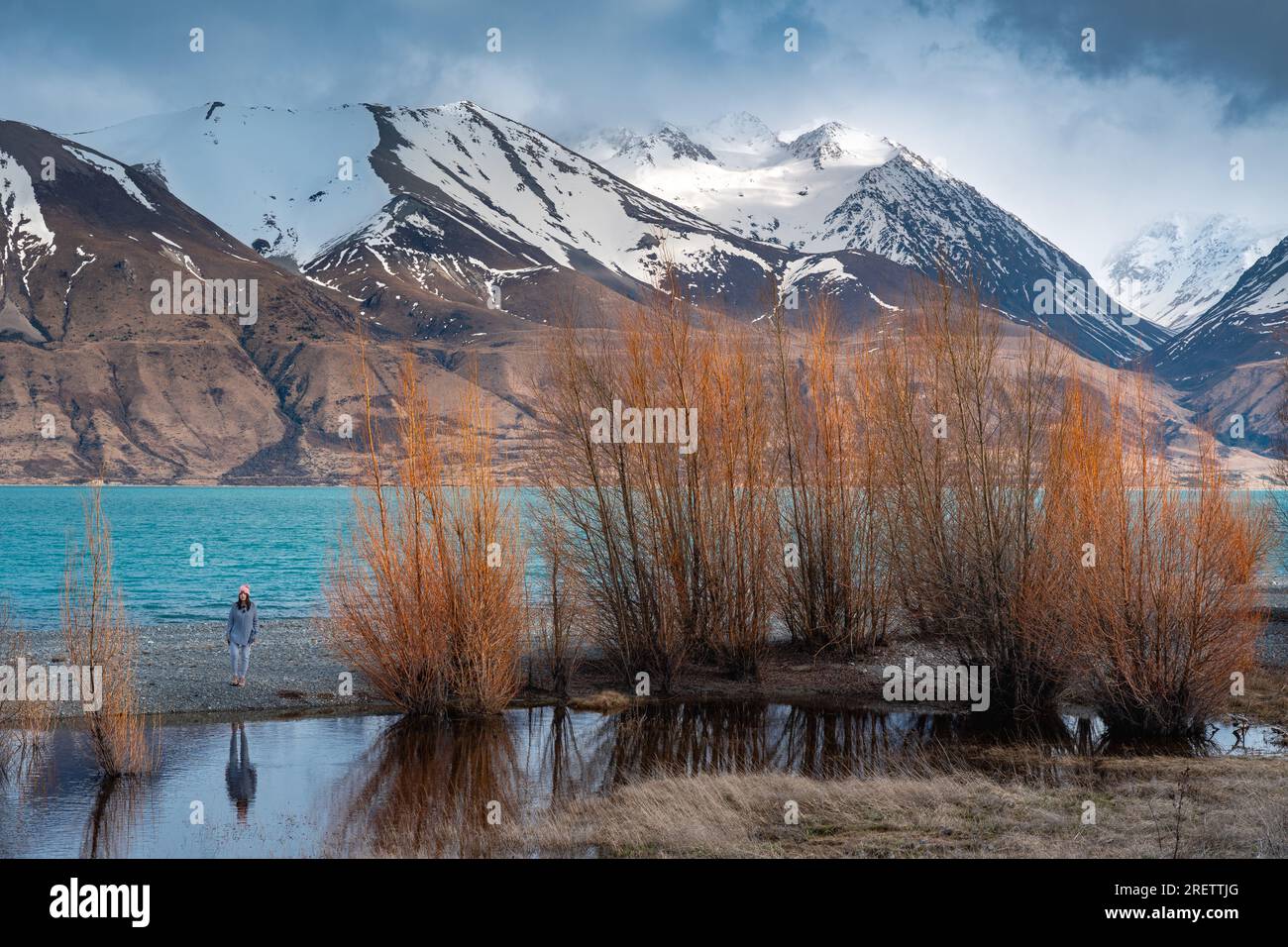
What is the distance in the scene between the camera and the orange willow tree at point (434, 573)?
2200 centimetres

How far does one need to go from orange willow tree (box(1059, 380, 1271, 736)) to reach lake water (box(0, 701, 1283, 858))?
1.10 meters

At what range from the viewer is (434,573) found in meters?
22.2

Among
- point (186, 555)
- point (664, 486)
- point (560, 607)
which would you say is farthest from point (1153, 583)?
point (186, 555)

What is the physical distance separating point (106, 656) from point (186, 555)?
63098 mm

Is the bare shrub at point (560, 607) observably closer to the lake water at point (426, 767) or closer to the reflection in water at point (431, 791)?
the lake water at point (426, 767)

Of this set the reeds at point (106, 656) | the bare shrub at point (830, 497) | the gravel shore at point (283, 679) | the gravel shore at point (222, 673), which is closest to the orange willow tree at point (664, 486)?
the gravel shore at point (283, 679)

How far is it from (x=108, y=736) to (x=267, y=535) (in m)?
79.8

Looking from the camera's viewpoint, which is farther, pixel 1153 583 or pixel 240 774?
pixel 1153 583

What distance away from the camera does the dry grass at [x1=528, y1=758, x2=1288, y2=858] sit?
12547 millimetres

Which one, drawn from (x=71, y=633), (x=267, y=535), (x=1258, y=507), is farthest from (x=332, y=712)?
(x=267, y=535)

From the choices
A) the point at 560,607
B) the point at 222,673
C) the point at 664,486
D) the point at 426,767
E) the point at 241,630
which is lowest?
the point at 426,767

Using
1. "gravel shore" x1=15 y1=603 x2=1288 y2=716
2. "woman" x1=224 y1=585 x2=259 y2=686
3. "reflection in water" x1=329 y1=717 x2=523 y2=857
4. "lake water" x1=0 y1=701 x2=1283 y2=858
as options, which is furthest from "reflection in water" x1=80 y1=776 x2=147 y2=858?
"woman" x1=224 y1=585 x2=259 y2=686

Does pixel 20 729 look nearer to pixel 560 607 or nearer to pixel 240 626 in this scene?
pixel 240 626
